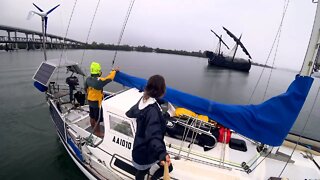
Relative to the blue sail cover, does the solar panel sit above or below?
below

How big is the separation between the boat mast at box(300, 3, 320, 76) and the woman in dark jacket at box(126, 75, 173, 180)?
2.53 m

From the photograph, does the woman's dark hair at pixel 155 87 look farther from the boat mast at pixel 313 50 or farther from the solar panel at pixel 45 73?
the solar panel at pixel 45 73

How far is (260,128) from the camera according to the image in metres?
3.44

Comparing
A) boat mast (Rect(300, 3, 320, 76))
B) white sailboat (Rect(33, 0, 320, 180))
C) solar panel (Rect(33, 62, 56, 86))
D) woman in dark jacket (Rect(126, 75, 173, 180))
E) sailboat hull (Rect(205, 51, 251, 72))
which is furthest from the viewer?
sailboat hull (Rect(205, 51, 251, 72))

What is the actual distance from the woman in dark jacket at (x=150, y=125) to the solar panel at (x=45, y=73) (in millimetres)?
4963

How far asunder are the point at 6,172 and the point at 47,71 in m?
3.28

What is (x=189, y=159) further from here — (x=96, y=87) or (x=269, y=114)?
(x=96, y=87)

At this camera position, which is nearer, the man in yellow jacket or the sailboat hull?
the man in yellow jacket

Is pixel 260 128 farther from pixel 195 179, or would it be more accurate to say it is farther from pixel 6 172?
pixel 6 172

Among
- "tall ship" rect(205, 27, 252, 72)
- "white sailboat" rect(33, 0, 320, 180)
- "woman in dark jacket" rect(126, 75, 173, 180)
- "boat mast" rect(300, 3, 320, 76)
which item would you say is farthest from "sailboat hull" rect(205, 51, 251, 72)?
"woman in dark jacket" rect(126, 75, 173, 180)

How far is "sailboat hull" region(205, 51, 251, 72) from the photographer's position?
63.7 metres

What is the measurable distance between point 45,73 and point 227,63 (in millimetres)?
66291

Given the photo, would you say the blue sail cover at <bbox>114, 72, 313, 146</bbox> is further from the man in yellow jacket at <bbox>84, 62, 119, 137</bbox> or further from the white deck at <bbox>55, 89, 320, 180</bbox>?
the man in yellow jacket at <bbox>84, 62, 119, 137</bbox>

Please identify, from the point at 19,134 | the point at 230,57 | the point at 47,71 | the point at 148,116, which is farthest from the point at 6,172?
the point at 230,57
